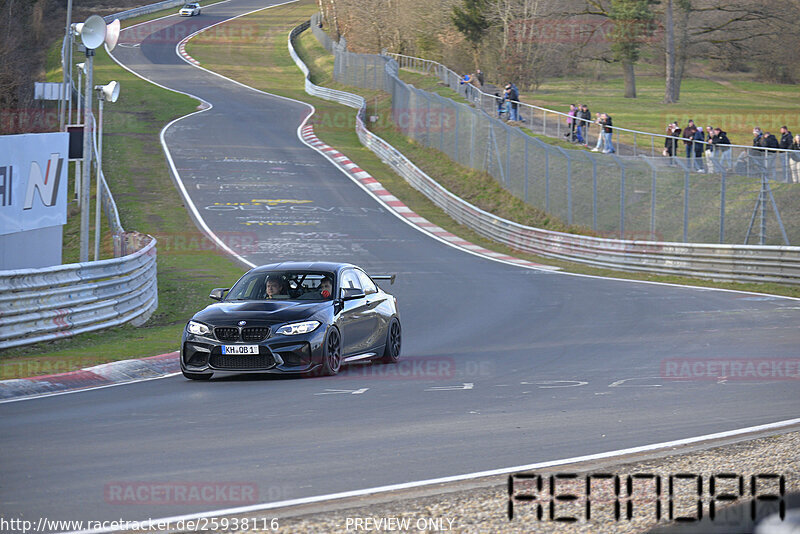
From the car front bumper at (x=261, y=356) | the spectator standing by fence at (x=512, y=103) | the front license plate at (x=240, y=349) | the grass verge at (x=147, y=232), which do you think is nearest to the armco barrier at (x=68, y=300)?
the grass verge at (x=147, y=232)

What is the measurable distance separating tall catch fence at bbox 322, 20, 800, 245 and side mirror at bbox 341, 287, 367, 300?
14.9 m

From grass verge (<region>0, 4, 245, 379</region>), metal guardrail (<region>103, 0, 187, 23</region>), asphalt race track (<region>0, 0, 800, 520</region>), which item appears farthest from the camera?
metal guardrail (<region>103, 0, 187, 23</region>)

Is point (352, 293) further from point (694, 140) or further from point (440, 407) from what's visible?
point (694, 140)

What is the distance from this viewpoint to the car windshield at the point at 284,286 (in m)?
13.4

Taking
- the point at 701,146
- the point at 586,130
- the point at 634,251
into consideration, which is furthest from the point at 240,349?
the point at 586,130

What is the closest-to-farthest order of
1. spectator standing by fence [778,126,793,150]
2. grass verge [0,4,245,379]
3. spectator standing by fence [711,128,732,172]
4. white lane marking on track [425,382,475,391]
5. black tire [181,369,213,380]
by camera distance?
white lane marking on track [425,382,475,391], black tire [181,369,213,380], grass verge [0,4,245,379], spectator standing by fence [711,128,732,172], spectator standing by fence [778,126,793,150]

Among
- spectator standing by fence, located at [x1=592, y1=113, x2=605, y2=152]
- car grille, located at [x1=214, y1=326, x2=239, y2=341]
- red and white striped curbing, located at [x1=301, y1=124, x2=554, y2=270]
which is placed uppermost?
spectator standing by fence, located at [x1=592, y1=113, x2=605, y2=152]

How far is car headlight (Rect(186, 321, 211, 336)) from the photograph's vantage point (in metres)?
12.3

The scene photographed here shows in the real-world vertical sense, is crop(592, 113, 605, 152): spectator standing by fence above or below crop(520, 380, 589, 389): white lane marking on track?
above

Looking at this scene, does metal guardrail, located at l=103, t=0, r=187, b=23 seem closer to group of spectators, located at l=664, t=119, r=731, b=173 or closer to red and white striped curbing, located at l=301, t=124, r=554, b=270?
red and white striped curbing, located at l=301, t=124, r=554, b=270

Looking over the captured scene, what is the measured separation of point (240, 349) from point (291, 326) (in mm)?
651

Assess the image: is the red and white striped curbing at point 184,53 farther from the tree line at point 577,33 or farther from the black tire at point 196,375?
the black tire at point 196,375

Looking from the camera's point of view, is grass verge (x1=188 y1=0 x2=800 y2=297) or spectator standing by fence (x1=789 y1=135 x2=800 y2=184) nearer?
spectator standing by fence (x1=789 y1=135 x2=800 y2=184)

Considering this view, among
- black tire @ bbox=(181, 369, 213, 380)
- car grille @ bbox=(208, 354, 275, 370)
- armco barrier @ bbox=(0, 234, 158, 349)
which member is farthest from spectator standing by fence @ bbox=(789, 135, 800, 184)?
black tire @ bbox=(181, 369, 213, 380)
